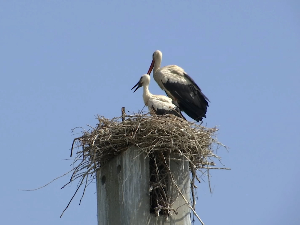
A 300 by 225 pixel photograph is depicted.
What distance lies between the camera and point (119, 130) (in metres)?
10.1

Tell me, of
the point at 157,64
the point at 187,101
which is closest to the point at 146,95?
the point at 187,101

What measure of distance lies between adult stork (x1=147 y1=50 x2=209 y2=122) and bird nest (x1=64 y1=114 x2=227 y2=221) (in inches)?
133

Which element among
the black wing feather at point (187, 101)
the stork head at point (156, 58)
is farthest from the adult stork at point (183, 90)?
the stork head at point (156, 58)

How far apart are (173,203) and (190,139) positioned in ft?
2.93

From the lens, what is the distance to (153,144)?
9758 millimetres

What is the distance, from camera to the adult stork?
543 inches

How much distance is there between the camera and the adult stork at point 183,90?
543 inches

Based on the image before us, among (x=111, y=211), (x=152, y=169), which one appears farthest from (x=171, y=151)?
(x=111, y=211)

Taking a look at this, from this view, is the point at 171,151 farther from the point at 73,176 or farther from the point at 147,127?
the point at 73,176

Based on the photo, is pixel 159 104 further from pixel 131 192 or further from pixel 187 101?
pixel 131 192

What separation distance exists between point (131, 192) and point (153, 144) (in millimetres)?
677

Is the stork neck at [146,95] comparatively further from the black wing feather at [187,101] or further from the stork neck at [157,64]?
the stork neck at [157,64]

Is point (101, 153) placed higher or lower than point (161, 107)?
lower

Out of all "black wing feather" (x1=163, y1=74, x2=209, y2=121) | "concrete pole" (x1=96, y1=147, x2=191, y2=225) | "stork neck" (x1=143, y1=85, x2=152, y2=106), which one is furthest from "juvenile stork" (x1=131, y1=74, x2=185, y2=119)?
"concrete pole" (x1=96, y1=147, x2=191, y2=225)
